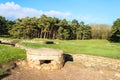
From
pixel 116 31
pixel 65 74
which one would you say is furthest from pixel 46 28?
pixel 65 74

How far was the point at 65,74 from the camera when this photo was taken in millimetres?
12156

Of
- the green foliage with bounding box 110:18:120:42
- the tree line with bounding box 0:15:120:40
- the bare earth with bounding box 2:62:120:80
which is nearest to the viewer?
the bare earth with bounding box 2:62:120:80

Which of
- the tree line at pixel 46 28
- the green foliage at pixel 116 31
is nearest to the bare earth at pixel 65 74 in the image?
the green foliage at pixel 116 31

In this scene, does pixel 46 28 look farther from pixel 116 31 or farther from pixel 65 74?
pixel 65 74

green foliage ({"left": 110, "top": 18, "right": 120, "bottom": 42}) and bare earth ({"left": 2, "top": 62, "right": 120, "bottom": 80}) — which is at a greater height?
green foliage ({"left": 110, "top": 18, "right": 120, "bottom": 42})

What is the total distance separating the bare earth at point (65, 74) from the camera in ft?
37.4

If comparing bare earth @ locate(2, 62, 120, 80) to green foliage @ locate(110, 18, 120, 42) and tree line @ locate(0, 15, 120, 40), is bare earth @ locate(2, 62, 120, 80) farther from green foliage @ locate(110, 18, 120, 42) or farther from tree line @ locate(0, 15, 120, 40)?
tree line @ locate(0, 15, 120, 40)

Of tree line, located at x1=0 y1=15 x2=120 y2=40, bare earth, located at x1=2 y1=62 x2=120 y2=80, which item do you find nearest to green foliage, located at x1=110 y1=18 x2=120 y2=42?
tree line, located at x1=0 y1=15 x2=120 y2=40

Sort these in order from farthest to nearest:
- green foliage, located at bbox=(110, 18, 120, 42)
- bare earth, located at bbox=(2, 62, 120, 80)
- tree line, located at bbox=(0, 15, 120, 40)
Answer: tree line, located at bbox=(0, 15, 120, 40) → green foliage, located at bbox=(110, 18, 120, 42) → bare earth, located at bbox=(2, 62, 120, 80)

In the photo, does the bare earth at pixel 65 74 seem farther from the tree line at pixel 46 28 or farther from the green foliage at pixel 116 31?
the tree line at pixel 46 28

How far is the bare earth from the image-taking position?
11406 millimetres

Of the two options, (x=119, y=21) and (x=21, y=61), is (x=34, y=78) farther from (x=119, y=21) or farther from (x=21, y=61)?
(x=119, y=21)

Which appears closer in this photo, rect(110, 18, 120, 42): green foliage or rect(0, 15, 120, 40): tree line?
A: rect(110, 18, 120, 42): green foliage

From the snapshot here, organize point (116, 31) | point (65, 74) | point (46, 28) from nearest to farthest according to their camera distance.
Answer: point (65, 74) < point (116, 31) < point (46, 28)
